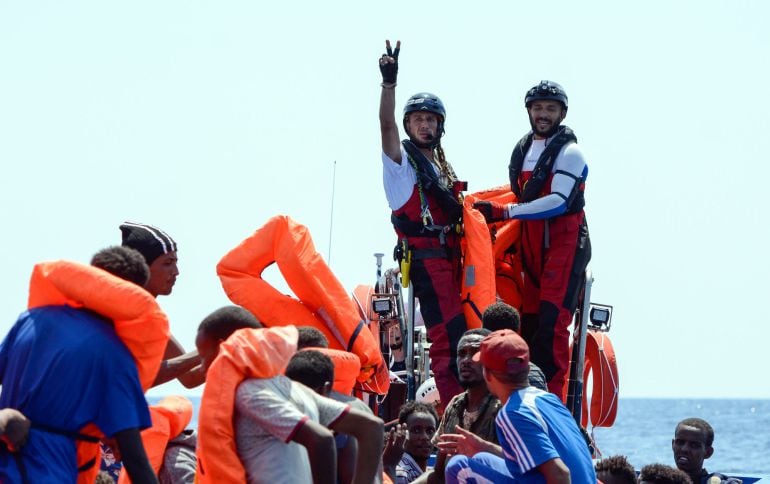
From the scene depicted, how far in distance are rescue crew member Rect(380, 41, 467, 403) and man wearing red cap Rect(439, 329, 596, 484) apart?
3.48 metres

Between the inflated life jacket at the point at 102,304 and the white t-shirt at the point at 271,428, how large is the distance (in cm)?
45

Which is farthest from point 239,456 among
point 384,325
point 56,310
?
point 384,325

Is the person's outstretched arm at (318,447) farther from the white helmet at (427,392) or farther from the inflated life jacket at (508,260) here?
the white helmet at (427,392)

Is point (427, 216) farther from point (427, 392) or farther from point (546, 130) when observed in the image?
point (427, 392)

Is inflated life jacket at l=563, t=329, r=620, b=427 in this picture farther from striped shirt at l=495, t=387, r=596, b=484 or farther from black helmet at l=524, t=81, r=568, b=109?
striped shirt at l=495, t=387, r=596, b=484

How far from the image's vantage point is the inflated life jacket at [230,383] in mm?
6266

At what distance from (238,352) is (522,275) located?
17.6 ft

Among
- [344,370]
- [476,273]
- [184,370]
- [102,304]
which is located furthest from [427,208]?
[102,304]

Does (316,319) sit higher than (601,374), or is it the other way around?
(316,319)

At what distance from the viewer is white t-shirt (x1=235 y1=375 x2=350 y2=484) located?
6180 mm

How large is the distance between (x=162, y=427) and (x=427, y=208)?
13.0ft

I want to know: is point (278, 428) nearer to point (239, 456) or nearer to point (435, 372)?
point (239, 456)

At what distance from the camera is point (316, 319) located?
9.66m

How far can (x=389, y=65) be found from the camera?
34.3 ft
